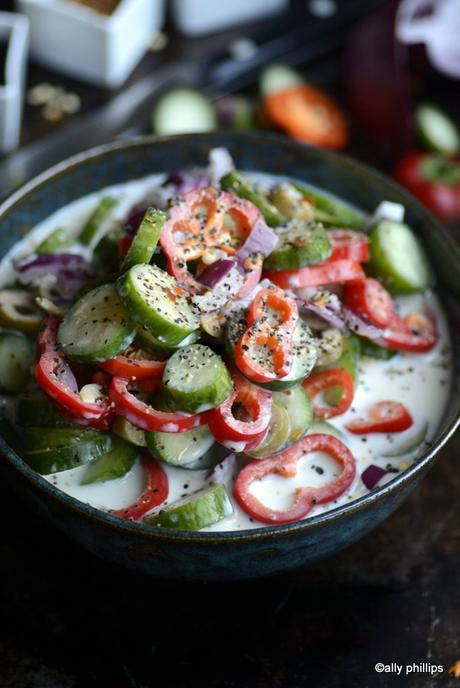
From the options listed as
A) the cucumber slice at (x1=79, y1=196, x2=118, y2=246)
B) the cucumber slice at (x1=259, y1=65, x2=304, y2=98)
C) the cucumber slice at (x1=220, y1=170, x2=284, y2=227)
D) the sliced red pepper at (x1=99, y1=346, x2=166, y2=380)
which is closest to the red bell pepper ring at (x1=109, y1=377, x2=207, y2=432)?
the sliced red pepper at (x1=99, y1=346, x2=166, y2=380)

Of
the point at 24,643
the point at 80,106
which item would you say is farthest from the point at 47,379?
the point at 80,106

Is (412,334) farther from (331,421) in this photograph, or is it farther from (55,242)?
(55,242)

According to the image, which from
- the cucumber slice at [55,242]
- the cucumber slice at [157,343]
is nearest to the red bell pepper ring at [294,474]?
the cucumber slice at [157,343]

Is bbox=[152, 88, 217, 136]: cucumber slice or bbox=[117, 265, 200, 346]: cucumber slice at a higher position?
bbox=[117, 265, 200, 346]: cucumber slice

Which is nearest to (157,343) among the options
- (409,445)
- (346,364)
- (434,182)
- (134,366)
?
(134,366)

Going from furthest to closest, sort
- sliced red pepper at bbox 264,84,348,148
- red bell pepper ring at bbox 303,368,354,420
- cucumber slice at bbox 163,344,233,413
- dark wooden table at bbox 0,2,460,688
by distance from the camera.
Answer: sliced red pepper at bbox 264,84,348,148 < red bell pepper ring at bbox 303,368,354,420 < dark wooden table at bbox 0,2,460,688 < cucumber slice at bbox 163,344,233,413

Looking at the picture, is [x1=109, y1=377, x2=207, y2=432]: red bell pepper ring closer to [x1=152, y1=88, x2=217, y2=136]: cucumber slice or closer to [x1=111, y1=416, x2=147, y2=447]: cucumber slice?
[x1=111, y1=416, x2=147, y2=447]: cucumber slice
